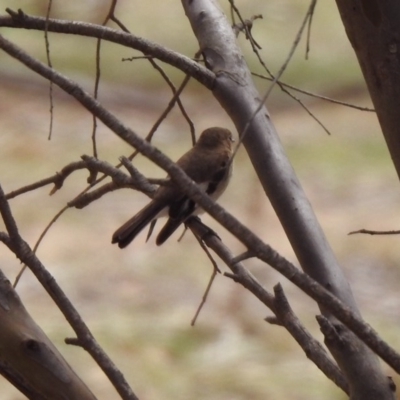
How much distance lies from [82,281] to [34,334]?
12.0ft

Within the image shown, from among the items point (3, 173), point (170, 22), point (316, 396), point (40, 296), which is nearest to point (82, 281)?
point (40, 296)

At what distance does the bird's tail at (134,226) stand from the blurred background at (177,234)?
188 centimetres

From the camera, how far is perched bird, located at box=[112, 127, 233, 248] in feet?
7.30

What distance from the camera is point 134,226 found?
2.22 m

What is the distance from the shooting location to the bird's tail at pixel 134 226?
2195 mm

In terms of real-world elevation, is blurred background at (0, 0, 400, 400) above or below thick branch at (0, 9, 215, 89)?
above

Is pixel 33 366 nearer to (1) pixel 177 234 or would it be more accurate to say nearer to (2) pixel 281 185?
(2) pixel 281 185

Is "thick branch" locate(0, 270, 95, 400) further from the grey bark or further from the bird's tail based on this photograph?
the bird's tail

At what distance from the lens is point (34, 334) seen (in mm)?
1142

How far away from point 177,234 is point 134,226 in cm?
333

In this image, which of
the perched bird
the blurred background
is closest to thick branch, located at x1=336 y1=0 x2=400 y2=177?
the perched bird

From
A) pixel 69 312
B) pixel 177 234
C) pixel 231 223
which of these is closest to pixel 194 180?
pixel 69 312

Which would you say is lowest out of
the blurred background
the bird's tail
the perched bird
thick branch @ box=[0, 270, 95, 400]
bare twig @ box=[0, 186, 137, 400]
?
thick branch @ box=[0, 270, 95, 400]

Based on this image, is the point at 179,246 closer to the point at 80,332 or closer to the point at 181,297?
the point at 181,297
